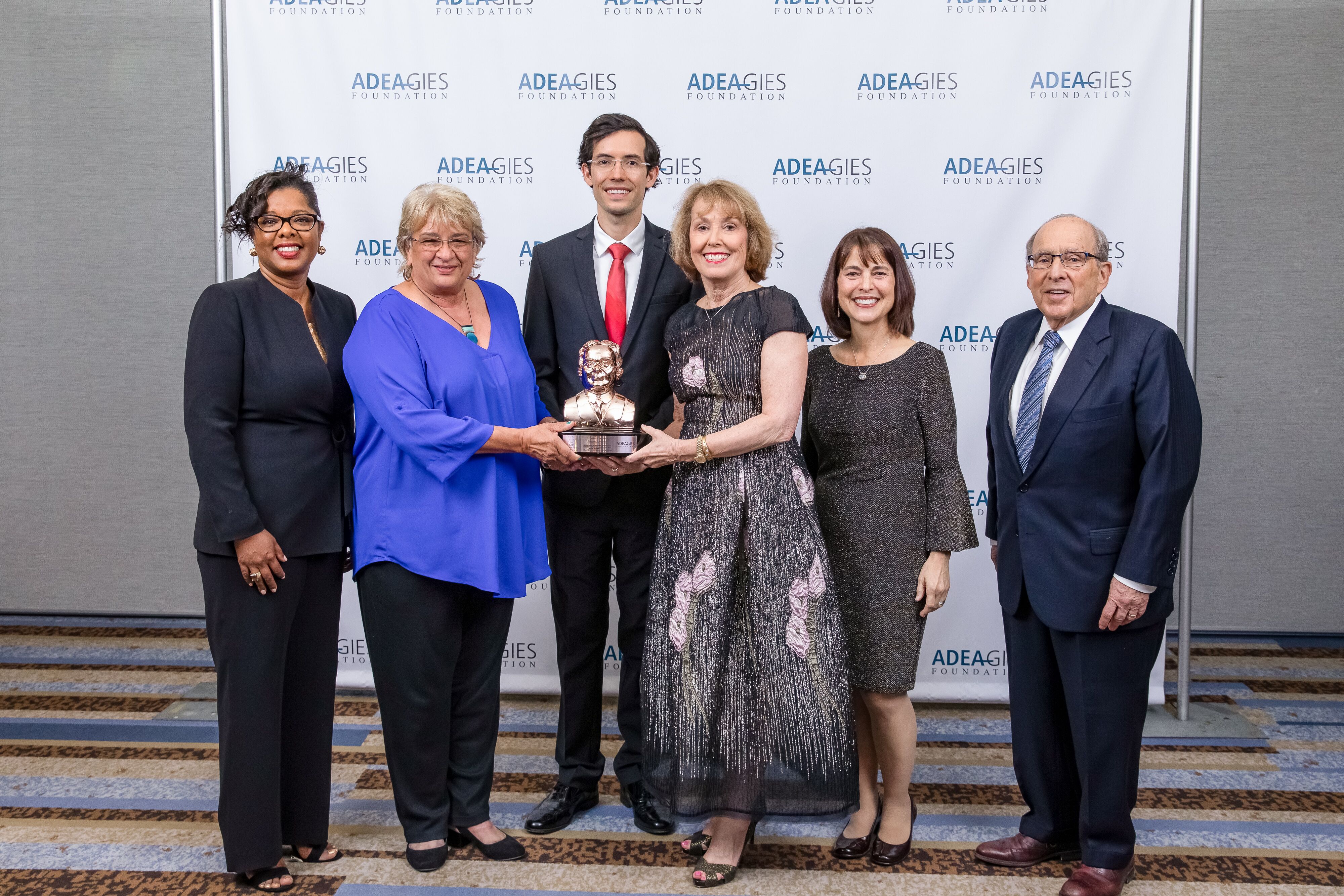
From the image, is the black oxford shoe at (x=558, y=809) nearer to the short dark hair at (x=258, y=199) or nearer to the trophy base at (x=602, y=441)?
the trophy base at (x=602, y=441)

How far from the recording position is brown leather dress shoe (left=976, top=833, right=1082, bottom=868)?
97.7 inches

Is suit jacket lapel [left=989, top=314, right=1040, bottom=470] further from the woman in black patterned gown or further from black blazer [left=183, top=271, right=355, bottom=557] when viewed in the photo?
black blazer [left=183, top=271, right=355, bottom=557]

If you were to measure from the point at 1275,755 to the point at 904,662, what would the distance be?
5.60 feet

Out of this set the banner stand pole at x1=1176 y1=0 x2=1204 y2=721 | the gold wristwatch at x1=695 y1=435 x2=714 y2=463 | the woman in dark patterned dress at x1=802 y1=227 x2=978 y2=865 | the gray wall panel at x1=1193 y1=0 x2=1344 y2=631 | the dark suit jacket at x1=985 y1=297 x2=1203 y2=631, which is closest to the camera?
the dark suit jacket at x1=985 y1=297 x2=1203 y2=631

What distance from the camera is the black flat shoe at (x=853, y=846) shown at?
251 cm

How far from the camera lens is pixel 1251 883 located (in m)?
2.40

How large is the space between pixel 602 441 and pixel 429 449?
400 mm

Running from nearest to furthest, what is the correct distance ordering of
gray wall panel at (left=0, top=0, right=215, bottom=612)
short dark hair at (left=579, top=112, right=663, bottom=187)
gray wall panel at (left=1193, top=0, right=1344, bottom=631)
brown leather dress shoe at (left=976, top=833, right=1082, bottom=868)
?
brown leather dress shoe at (left=976, top=833, right=1082, bottom=868)
short dark hair at (left=579, top=112, right=663, bottom=187)
gray wall panel at (left=1193, top=0, right=1344, bottom=631)
gray wall panel at (left=0, top=0, right=215, bottom=612)

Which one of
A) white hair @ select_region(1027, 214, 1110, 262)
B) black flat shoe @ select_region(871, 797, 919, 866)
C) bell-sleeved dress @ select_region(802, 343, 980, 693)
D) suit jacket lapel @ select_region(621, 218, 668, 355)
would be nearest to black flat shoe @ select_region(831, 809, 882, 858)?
black flat shoe @ select_region(871, 797, 919, 866)

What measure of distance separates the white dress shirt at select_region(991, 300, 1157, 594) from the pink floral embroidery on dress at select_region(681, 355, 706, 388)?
78cm

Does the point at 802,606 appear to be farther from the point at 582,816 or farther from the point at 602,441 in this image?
the point at 582,816

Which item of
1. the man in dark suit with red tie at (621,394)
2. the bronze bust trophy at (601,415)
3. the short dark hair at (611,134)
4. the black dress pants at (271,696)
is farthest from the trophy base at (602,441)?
the short dark hair at (611,134)

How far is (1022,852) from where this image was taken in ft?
8.16

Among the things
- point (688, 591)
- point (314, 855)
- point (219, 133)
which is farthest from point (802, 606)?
point (219, 133)
